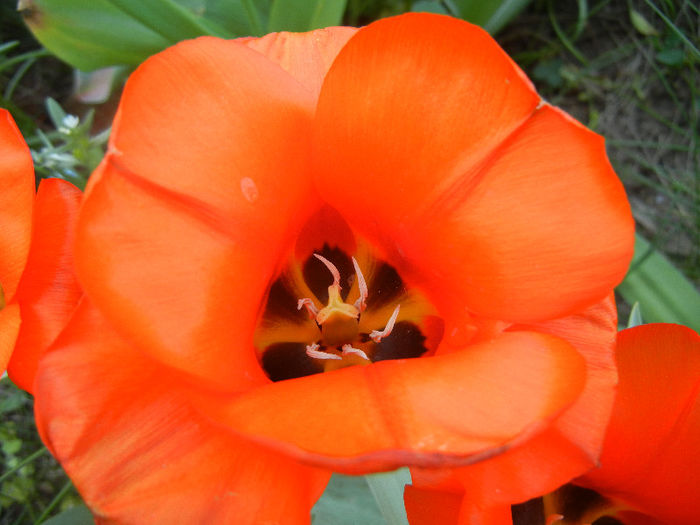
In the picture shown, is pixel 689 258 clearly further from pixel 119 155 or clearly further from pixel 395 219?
pixel 119 155

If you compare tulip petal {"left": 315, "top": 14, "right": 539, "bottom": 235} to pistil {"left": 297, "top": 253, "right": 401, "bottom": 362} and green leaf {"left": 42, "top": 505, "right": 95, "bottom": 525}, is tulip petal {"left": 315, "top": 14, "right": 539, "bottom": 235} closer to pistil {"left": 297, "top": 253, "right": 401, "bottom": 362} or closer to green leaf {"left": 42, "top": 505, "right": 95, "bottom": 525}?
pistil {"left": 297, "top": 253, "right": 401, "bottom": 362}

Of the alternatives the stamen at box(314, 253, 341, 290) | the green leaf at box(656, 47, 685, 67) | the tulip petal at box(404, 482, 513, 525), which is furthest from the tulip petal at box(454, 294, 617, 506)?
the green leaf at box(656, 47, 685, 67)

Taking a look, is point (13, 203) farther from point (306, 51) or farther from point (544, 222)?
point (544, 222)

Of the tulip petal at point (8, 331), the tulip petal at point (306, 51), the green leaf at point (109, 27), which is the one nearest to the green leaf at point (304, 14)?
the green leaf at point (109, 27)

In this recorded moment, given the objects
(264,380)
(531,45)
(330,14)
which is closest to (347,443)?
(264,380)

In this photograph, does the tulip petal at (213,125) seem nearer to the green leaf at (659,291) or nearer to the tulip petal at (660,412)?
the tulip petal at (660,412)

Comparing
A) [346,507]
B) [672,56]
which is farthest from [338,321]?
[672,56]
